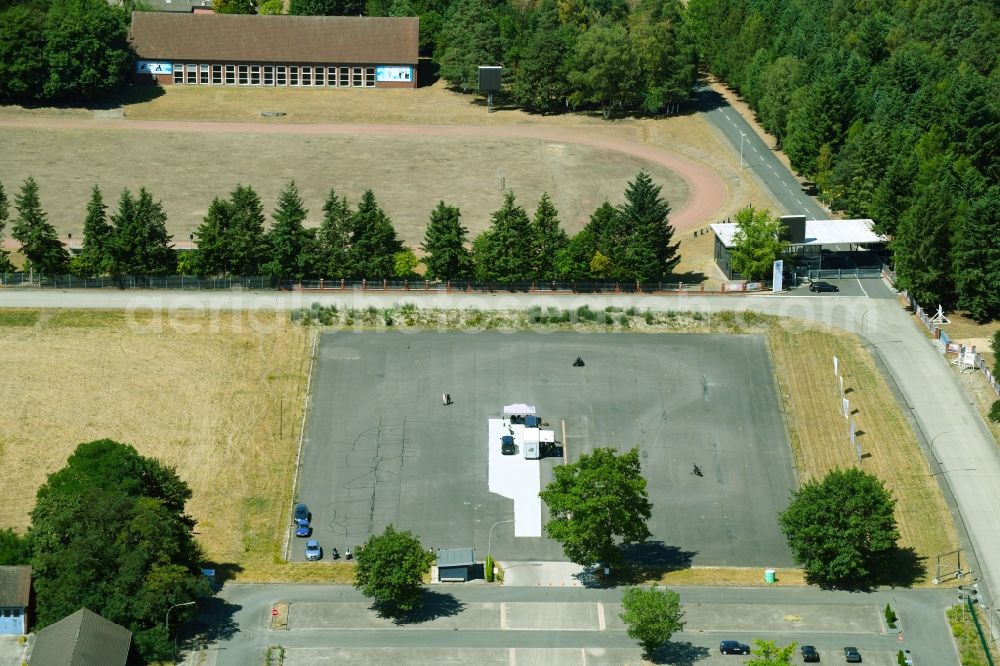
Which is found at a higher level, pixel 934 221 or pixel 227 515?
pixel 934 221

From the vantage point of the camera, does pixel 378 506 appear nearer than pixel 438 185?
Yes

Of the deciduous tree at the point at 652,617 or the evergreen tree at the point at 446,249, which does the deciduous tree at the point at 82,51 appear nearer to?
the evergreen tree at the point at 446,249

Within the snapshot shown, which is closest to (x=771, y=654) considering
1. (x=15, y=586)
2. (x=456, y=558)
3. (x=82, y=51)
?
(x=456, y=558)

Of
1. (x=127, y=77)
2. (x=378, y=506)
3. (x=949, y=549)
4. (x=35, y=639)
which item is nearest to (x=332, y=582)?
(x=378, y=506)

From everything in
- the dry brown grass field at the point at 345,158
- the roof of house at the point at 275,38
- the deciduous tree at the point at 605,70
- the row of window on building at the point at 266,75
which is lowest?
the dry brown grass field at the point at 345,158

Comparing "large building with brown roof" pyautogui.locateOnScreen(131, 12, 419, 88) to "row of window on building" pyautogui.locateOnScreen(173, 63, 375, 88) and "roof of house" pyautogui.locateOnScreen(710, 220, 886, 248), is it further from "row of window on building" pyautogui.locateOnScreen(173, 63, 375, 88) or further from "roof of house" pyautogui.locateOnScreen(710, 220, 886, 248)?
"roof of house" pyautogui.locateOnScreen(710, 220, 886, 248)

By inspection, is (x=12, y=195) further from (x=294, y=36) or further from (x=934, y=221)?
(x=934, y=221)

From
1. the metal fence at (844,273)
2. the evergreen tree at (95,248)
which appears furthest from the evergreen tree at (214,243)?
the metal fence at (844,273)
